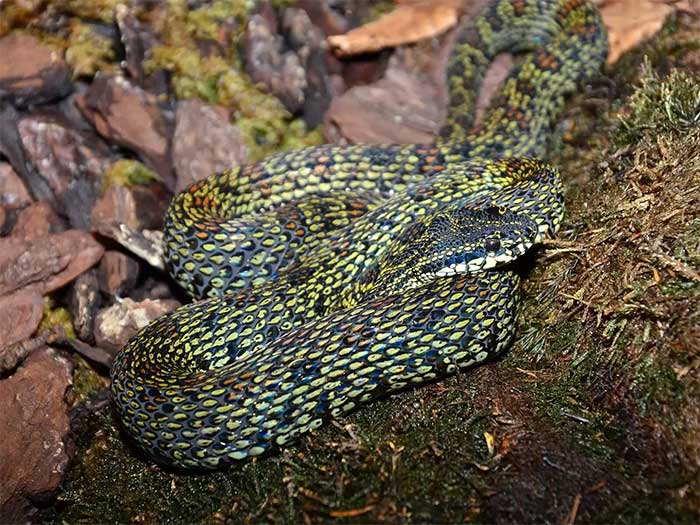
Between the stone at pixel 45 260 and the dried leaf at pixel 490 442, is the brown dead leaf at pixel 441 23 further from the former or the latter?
the dried leaf at pixel 490 442

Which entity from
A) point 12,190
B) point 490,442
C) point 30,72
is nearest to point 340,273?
point 490,442

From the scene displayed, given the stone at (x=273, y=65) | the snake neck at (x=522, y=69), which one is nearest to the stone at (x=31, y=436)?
the stone at (x=273, y=65)

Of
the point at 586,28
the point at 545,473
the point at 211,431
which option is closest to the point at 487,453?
the point at 545,473

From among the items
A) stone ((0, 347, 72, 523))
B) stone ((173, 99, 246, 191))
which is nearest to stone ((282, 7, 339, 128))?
stone ((173, 99, 246, 191))

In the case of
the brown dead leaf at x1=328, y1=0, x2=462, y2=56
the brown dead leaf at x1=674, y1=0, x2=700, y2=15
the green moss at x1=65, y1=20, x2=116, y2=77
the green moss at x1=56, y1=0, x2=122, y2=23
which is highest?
the green moss at x1=56, y1=0, x2=122, y2=23

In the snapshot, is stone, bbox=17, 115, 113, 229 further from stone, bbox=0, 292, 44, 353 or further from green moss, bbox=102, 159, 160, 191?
stone, bbox=0, 292, 44, 353
